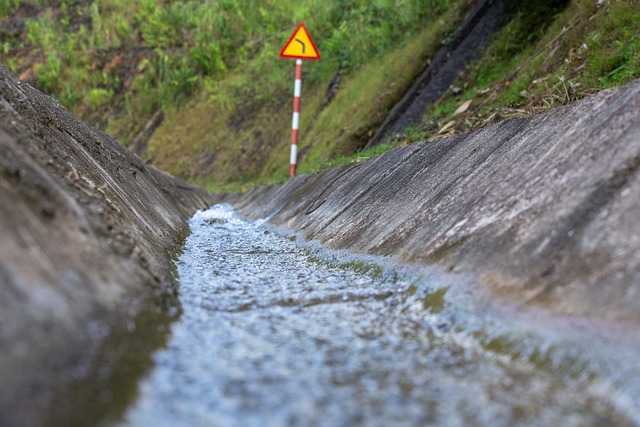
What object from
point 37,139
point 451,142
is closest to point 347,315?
point 37,139

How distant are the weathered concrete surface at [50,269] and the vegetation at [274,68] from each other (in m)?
3.01

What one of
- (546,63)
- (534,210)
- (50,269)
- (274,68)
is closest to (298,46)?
(546,63)

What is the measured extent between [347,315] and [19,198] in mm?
1346

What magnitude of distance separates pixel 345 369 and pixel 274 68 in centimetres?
1958

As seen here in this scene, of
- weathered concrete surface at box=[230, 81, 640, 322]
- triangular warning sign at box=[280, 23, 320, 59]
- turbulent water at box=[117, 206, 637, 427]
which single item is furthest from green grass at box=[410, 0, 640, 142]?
triangular warning sign at box=[280, 23, 320, 59]

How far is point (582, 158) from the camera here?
266 centimetres

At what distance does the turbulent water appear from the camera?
153cm

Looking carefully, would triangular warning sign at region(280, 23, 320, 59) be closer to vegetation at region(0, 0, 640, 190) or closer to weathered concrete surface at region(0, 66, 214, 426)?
vegetation at region(0, 0, 640, 190)

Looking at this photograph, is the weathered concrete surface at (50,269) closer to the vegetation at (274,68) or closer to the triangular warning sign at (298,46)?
the vegetation at (274,68)

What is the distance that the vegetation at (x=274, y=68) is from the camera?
5879mm

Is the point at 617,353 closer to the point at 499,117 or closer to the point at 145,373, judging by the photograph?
the point at 145,373

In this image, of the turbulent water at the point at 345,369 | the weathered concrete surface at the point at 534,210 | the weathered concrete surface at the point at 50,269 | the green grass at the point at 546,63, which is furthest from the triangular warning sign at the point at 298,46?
the turbulent water at the point at 345,369

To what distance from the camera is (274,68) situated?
67.4ft

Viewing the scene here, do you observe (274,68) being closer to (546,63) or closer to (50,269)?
(546,63)
